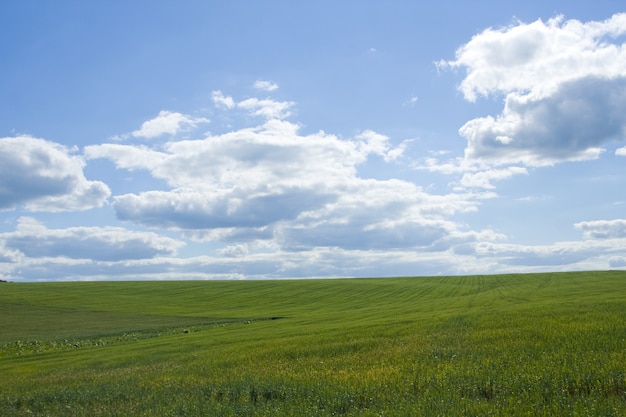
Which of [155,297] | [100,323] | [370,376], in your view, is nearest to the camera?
[370,376]

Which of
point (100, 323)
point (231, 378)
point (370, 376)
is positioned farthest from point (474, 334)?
point (100, 323)

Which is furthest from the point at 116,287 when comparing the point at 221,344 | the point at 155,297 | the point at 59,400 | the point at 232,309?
the point at 59,400

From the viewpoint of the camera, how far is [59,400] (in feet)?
55.6

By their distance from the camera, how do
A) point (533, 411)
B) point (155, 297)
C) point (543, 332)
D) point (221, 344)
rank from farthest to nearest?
1. point (155, 297)
2. point (221, 344)
3. point (543, 332)
4. point (533, 411)

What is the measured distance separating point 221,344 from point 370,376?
54.9ft

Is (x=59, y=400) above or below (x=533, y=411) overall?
below

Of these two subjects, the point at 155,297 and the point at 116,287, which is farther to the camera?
the point at 116,287

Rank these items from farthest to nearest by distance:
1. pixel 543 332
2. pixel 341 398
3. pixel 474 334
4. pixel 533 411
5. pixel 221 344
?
pixel 221 344, pixel 474 334, pixel 543 332, pixel 341 398, pixel 533 411

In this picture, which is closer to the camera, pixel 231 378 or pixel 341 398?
pixel 341 398

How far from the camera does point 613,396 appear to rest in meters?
10.1

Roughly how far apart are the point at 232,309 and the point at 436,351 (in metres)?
55.4

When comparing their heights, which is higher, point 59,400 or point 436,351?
point 436,351

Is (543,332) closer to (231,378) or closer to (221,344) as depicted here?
(231,378)

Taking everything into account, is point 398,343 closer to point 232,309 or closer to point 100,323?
point 100,323
